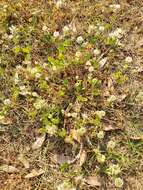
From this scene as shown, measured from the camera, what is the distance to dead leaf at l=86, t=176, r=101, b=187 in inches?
124

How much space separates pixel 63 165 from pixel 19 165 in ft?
1.19

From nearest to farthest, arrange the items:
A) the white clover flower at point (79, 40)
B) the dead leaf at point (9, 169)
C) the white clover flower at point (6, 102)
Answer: the dead leaf at point (9, 169) < the white clover flower at point (6, 102) < the white clover flower at point (79, 40)

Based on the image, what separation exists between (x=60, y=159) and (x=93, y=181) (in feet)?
1.04

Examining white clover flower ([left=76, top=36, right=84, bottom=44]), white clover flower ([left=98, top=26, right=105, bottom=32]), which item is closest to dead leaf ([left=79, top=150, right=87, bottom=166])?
white clover flower ([left=76, top=36, right=84, bottom=44])

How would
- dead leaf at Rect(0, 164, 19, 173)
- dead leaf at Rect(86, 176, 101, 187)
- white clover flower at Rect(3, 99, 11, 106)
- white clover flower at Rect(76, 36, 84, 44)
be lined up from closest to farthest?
dead leaf at Rect(86, 176, 101, 187) → dead leaf at Rect(0, 164, 19, 173) → white clover flower at Rect(3, 99, 11, 106) → white clover flower at Rect(76, 36, 84, 44)

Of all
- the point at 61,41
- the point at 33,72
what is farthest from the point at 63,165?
the point at 61,41

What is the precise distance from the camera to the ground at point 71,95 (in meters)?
3.22

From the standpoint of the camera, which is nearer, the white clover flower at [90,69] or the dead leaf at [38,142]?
the dead leaf at [38,142]

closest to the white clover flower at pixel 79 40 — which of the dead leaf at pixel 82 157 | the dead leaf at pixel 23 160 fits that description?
the dead leaf at pixel 82 157

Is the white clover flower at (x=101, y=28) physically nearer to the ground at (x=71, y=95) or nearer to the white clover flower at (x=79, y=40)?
the ground at (x=71, y=95)

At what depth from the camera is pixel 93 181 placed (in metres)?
3.17

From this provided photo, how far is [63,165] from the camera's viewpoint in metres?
3.19

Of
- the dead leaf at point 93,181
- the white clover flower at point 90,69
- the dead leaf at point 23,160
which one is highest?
the white clover flower at point 90,69

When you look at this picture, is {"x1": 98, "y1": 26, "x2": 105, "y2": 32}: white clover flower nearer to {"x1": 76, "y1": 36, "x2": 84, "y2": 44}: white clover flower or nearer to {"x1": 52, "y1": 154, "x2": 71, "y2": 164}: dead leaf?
{"x1": 76, "y1": 36, "x2": 84, "y2": 44}: white clover flower
